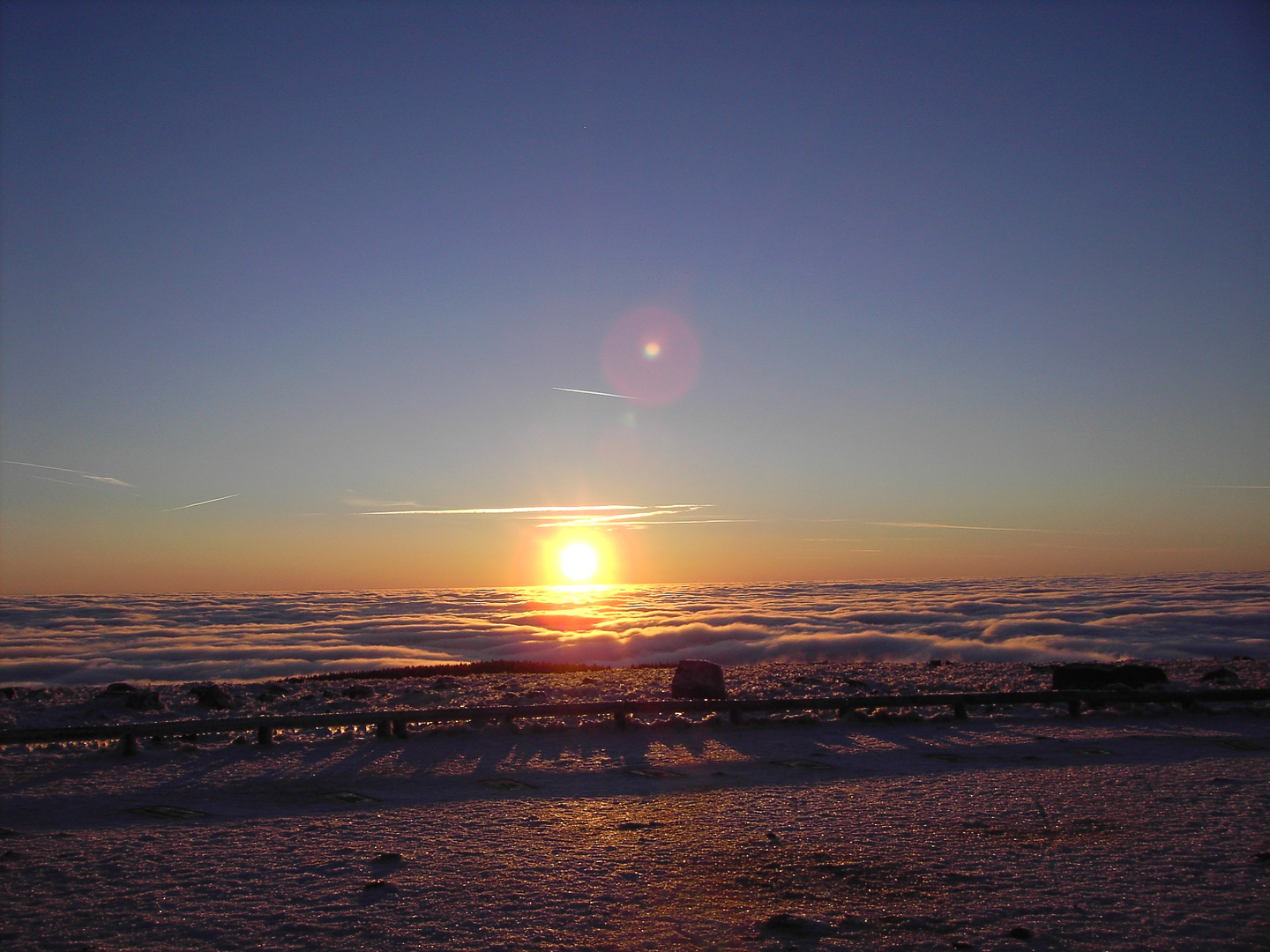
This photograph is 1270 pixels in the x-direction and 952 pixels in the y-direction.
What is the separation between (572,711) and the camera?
46.6 ft

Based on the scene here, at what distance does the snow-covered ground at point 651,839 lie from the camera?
18.8 feet

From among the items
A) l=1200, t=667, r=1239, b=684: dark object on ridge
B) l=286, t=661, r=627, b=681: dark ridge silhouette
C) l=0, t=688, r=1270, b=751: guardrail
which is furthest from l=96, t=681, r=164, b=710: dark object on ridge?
l=1200, t=667, r=1239, b=684: dark object on ridge

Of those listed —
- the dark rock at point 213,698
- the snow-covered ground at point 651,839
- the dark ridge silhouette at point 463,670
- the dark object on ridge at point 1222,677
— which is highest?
the dark rock at point 213,698

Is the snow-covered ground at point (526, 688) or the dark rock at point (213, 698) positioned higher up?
the dark rock at point (213, 698)

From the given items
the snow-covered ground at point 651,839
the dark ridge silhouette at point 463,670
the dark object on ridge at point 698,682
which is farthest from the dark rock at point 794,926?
the dark ridge silhouette at point 463,670

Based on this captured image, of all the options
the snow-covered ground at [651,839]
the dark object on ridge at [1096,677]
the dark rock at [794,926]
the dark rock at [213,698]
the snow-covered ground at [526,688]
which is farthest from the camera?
the dark object on ridge at [1096,677]

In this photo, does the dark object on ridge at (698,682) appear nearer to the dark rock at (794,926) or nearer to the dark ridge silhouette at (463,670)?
the dark ridge silhouette at (463,670)

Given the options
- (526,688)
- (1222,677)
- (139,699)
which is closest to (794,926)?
(526,688)

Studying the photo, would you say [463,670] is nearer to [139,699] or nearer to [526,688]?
[526,688]

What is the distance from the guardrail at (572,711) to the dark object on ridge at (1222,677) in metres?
5.76

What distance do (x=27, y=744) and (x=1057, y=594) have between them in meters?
66.5

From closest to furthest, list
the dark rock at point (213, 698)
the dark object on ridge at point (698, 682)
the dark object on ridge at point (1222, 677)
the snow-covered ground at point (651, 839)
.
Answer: the snow-covered ground at point (651, 839) → the dark object on ridge at point (698, 682) → the dark rock at point (213, 698) → the dark object on ridge at point (1222, 677)

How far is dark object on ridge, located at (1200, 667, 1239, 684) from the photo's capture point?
20891 mm

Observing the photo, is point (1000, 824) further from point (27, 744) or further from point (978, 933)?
point (27, 744)
